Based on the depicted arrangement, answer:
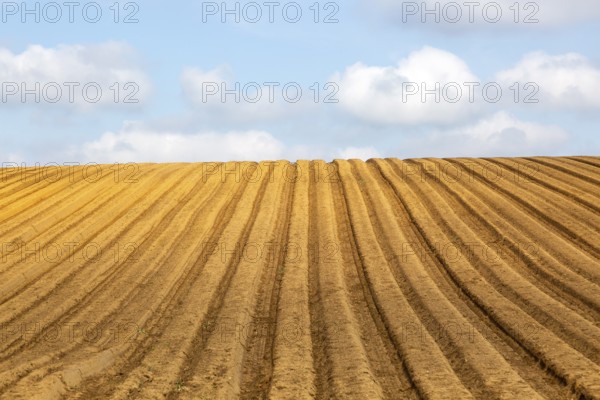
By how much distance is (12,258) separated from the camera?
17156 mm

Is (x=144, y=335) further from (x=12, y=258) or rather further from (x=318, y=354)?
(x=12, y=258)

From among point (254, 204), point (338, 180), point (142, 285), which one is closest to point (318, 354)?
point (142, 285)

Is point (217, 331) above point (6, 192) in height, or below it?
below

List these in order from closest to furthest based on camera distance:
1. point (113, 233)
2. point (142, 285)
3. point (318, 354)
Result: point (318, 354) < point (142, 285) < point (113, 233)

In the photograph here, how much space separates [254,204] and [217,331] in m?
10.4

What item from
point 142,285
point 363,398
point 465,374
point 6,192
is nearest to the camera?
point 363,398

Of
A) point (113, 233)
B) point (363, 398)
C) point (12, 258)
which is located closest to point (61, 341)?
point (363, 398)

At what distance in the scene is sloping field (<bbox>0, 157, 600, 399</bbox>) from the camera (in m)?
9.45

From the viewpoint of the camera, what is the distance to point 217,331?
11.6 metres

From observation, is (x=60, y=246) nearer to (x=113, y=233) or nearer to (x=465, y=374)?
(x=113, y=233)

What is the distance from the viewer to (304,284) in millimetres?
14344

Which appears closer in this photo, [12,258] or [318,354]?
[318,354]

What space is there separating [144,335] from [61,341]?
1.19 m

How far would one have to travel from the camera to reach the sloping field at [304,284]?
31.0ft
